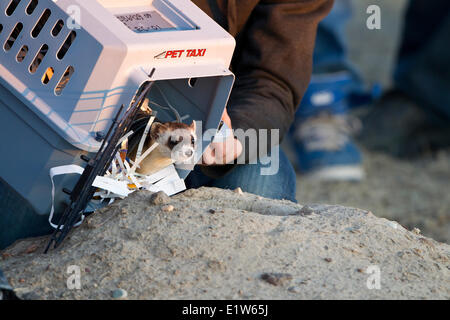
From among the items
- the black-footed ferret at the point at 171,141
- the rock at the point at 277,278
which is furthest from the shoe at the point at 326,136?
the rock at the point at 277,278

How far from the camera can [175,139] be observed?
1.44m

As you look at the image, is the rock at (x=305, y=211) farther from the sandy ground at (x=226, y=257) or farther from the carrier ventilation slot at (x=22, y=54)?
the carrier ventilation slot at (x=22, y=54)

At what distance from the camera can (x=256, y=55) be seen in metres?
2.01

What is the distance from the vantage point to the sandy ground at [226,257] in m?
1.20

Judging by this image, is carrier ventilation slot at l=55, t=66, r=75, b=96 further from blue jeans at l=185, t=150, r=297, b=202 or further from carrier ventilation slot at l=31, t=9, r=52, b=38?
blue jeans at l=185, t=150, r=297, b=202

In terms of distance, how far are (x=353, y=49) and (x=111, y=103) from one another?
4.99 meters

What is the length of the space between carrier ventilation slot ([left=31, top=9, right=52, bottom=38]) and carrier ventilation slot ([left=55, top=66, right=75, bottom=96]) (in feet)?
0.35

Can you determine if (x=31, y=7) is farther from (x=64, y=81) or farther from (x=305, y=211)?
(x=305, y=211)

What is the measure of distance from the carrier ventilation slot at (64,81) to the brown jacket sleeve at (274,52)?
629 millimetres

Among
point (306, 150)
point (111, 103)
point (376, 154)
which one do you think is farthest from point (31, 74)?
point (376, 154)

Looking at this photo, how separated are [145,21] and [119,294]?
57 centimetres
